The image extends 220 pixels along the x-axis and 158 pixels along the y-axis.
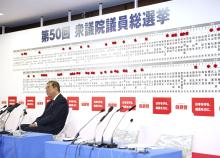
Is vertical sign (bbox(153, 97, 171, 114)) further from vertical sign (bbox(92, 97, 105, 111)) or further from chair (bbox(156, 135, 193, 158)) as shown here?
vertical sign (bbox(92, 97, 105, 111))

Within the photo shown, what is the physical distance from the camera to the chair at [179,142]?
13.9 ft

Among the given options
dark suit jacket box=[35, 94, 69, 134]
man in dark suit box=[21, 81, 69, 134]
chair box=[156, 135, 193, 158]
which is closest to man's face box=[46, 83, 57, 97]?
man in dark suit box=[21, 81, 69, 134]

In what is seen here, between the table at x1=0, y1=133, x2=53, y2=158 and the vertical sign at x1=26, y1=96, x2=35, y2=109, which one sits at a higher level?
the vertical sign at x1=26, y1=96, x2=35, y2=109

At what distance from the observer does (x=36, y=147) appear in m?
4.13

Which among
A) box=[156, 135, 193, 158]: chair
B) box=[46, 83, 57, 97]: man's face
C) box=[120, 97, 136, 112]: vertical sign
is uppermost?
box=[46, 83, 57, 97]: man's face

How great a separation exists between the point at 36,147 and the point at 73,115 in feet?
5.60

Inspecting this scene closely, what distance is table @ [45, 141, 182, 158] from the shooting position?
116 inches

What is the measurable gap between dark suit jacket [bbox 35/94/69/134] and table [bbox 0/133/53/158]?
109 cm

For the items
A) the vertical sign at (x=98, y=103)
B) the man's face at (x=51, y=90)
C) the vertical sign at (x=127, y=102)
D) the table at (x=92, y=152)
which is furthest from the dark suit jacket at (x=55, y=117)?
the table at (x=92, y=152)

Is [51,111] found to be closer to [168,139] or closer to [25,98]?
[25,98]

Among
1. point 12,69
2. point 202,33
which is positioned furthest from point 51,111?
point 202,33

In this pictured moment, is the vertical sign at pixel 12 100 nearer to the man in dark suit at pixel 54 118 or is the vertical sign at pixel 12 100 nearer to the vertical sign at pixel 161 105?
the man in dark suit at pixel 54 118

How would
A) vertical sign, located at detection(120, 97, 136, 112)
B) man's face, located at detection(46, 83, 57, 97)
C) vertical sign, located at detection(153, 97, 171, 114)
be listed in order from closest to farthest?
vertical sign, located at detection(153, 97, 171, 114), vertical sign, located at detection(120, 97, 136, 112), man's face, located at detection(46, 83, 57, 97)

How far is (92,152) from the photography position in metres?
3.27
